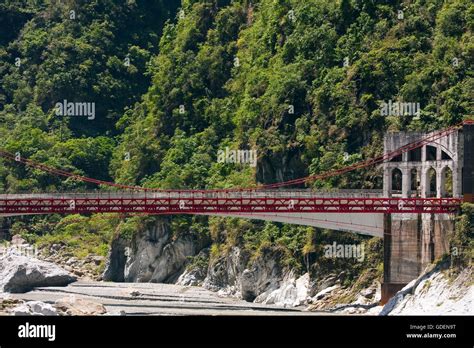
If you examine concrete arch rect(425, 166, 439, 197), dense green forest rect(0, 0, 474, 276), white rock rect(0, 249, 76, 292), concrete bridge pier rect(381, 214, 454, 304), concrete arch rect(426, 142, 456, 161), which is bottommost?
white rock rect(0, 249, 76, 292)

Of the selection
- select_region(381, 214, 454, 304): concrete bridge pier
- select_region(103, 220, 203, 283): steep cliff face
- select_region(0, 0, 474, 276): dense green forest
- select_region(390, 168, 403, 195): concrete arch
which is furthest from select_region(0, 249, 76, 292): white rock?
select_region(381, 214, 454, 304): concrete bridge pier

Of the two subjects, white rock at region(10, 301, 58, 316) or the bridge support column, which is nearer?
white rock at region(10, 301, 58, 316)

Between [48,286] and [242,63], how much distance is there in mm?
29390

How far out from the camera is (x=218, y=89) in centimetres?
16712

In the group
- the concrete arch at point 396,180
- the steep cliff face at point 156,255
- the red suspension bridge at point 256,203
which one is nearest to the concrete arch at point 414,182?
the red suspension bridge at point 256,203

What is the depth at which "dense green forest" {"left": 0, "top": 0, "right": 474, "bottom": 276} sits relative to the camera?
5418 inches

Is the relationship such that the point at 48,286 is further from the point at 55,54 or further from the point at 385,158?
the point at 55,54

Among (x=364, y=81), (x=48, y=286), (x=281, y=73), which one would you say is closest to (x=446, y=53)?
(x=364, y=81)

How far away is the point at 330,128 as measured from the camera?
462ft

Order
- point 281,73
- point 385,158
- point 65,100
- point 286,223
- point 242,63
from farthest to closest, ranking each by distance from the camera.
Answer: point 65,100 < point 242,63 < point 281,73 < point 286,223 < point 385,158

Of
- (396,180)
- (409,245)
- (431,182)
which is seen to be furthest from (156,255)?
(409,245)

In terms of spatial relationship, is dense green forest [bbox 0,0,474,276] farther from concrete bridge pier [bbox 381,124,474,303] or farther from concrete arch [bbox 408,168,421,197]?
concrete bridge pier [bbox 381,124,474,303]

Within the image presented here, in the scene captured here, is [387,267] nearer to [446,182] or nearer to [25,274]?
[446,182]

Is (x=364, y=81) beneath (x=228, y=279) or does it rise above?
above
